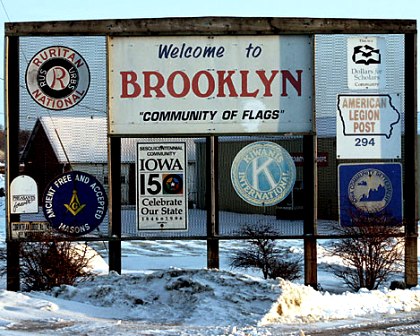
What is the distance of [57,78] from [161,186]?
237 cm

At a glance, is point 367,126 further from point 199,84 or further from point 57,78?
point 57,78

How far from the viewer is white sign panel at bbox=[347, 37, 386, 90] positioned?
13.1 meters

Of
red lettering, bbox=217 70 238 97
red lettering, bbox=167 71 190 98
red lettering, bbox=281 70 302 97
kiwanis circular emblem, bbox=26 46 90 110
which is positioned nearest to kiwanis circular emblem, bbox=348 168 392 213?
red lettering, bbox=281 70 302 97

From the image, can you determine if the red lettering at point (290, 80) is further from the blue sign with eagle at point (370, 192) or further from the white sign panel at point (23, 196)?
the white sign panel at point (23, 196)

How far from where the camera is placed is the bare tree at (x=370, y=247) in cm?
1307

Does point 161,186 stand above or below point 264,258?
above

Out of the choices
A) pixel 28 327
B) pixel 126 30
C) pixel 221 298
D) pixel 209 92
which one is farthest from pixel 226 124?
pixel 28 327

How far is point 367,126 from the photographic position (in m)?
13.2

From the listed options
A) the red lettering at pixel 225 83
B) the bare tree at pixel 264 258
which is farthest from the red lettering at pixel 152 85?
the bare tree at pixel 264 258


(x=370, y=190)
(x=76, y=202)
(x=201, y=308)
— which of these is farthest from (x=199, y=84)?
(x=201, y=308)

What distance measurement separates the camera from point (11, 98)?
505 inches

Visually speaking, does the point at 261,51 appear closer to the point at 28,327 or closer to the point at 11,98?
the point at 11,98

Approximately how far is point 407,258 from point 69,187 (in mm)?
5594

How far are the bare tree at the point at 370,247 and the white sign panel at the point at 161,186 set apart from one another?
106 inches
